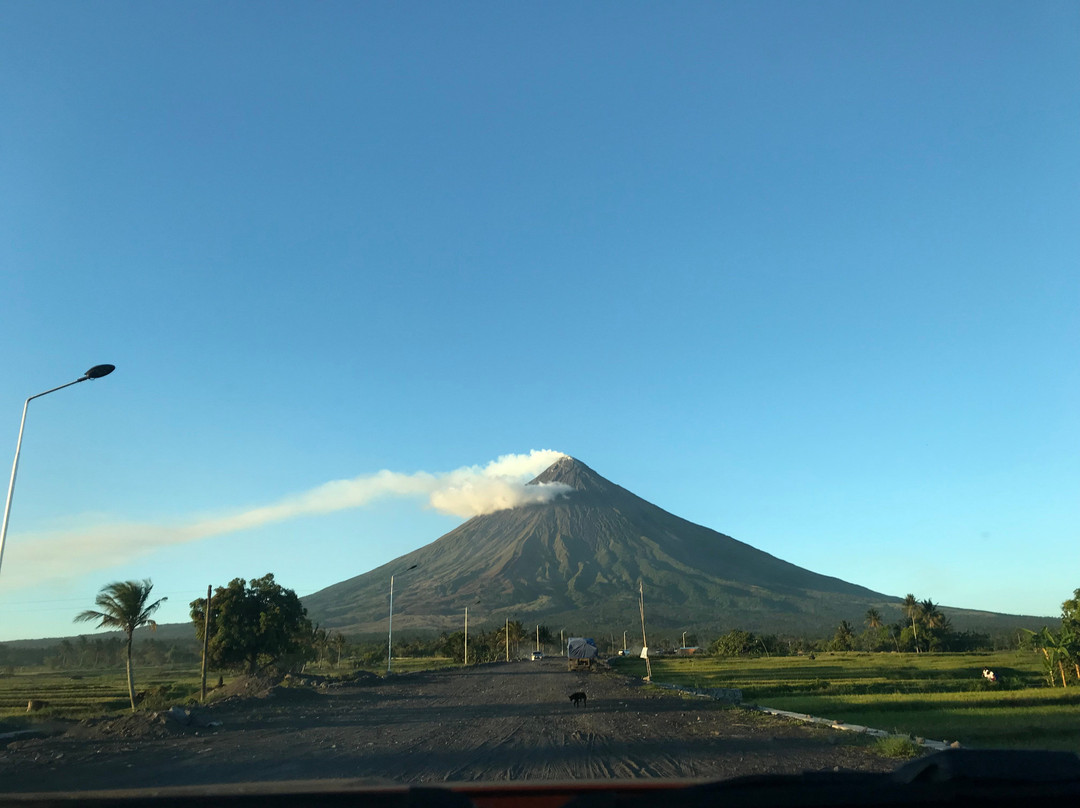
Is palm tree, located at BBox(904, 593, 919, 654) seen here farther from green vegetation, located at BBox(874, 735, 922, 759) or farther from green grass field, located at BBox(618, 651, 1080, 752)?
green vegetation, located at BBox(874, 735, 922, 759)

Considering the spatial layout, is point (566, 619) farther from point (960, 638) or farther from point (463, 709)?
point (463, 709)

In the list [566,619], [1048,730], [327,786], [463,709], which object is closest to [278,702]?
[463,709]

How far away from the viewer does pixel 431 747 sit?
14.2m

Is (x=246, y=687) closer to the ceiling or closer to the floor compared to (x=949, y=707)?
closer to the ceiling

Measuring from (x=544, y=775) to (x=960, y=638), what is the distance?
322 ft

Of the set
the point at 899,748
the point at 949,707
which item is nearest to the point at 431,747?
the point at 899,748

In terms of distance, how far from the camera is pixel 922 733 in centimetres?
1653

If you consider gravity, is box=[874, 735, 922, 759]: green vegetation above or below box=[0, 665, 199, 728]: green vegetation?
above

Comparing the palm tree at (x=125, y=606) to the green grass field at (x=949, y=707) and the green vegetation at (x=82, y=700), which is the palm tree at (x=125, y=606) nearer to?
the green vegetation at (x=82, y=700)

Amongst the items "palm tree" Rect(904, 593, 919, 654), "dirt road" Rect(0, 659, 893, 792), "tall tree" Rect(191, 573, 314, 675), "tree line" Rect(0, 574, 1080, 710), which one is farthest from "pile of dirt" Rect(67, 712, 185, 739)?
"palm tree" Rect(904, 593, 919, 654)

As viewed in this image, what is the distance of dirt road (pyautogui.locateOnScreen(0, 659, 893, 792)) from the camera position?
1087 cm

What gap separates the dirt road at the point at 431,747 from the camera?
1087 cm

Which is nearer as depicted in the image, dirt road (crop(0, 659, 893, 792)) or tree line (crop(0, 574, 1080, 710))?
dirt road (crop(0, 659, 893, 792))

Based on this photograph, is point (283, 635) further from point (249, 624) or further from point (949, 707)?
point (949, 707)
